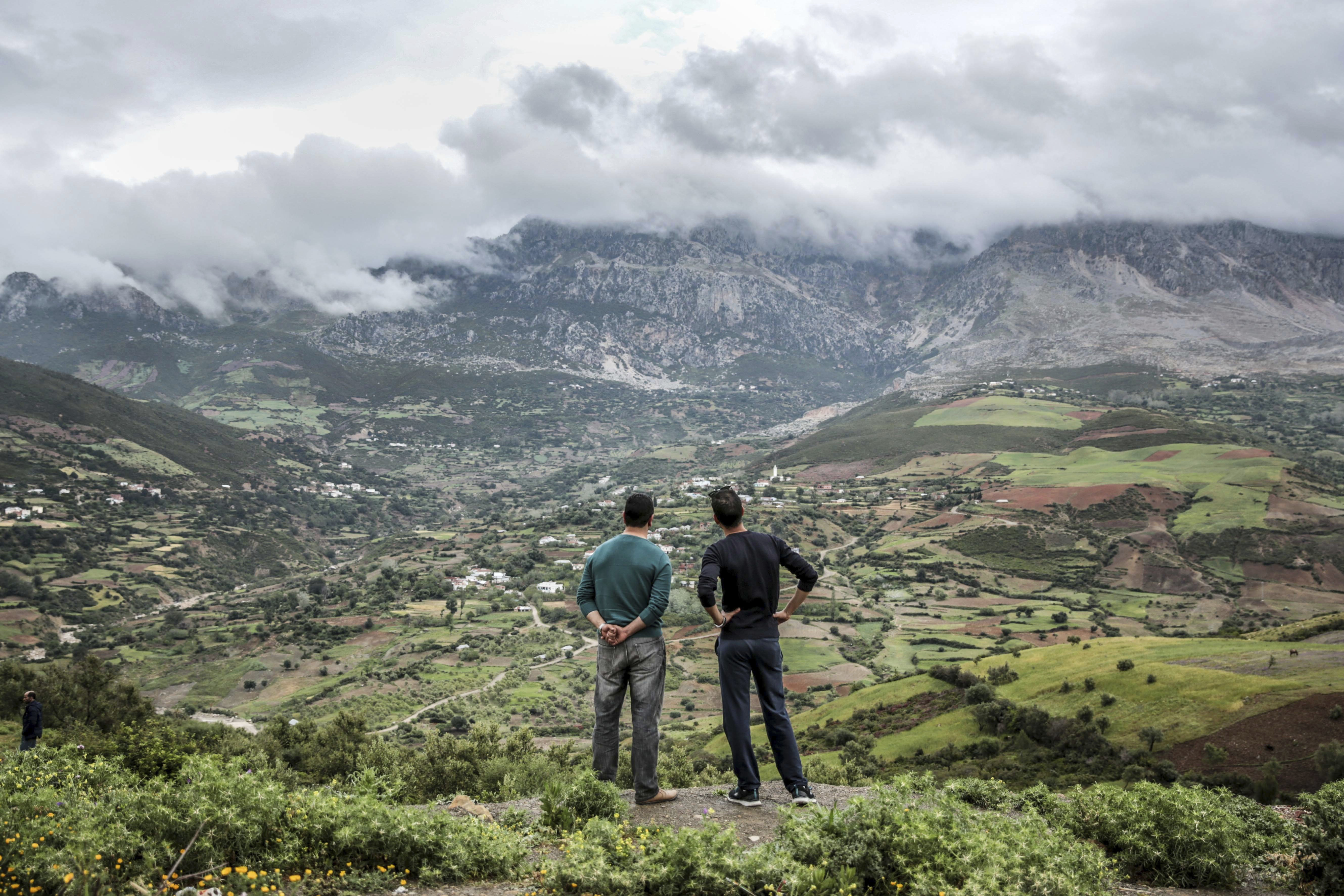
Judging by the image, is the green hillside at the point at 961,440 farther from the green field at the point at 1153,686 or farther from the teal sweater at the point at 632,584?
the teal sweater at the point at 632,584

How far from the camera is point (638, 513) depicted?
7793 mm

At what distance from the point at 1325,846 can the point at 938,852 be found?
170 inches

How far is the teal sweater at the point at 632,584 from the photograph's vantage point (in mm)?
7613

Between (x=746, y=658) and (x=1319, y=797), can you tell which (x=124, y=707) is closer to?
(x=746, y=658)

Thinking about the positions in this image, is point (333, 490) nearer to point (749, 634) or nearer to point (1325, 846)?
point (749, 634)

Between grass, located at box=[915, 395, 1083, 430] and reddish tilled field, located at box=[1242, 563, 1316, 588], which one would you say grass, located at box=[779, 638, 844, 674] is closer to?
reddish tilled field, located at box=[1242, 563, 1316, 588]

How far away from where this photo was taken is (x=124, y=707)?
29.8 meters

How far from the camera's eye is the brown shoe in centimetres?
791

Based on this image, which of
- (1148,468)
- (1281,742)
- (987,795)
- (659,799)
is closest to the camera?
(659,799)

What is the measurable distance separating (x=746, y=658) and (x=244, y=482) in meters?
188

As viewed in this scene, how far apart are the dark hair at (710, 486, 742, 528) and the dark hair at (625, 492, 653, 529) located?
2.34 feet

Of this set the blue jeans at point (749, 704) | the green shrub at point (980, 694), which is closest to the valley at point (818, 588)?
the green shrub at point (980, 694)

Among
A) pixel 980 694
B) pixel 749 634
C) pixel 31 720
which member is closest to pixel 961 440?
pixel 980 694

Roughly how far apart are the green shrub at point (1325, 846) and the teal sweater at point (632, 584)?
6637mm
